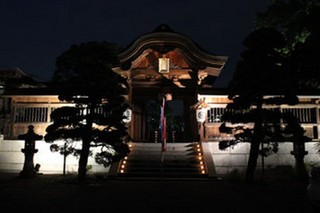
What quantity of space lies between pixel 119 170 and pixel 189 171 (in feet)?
9.80

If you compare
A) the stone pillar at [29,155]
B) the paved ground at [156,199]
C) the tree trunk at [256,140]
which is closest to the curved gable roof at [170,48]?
the tree trunk at [256,140]

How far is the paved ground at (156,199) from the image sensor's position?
24.2 ft

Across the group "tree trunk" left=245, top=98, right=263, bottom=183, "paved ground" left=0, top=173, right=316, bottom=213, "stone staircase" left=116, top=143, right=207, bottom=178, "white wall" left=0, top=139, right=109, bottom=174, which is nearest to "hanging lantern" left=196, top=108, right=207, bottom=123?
"stone staircase" left=116, top=143, right=207, bottom=178

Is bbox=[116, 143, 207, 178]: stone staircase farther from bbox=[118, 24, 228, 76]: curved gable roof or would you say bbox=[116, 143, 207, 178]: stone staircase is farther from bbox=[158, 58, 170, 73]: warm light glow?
bbox=[118, 24, 228, 76]: curved gable roof

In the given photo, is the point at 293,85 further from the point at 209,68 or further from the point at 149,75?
the point at 149,75

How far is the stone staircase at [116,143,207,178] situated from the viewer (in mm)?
13875

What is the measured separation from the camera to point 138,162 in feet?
49.6

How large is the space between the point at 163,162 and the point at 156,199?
6.34 metres

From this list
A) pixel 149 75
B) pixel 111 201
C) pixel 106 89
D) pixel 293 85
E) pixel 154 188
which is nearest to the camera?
pixel 111 201

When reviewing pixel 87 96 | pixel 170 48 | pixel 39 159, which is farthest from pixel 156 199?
pixel 170 48

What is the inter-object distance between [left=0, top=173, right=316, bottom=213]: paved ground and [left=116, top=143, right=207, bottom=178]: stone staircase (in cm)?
234

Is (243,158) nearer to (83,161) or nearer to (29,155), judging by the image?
(83,161)

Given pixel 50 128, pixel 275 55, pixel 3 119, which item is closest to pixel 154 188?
pixel 50 128

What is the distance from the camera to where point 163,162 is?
15.0 m
